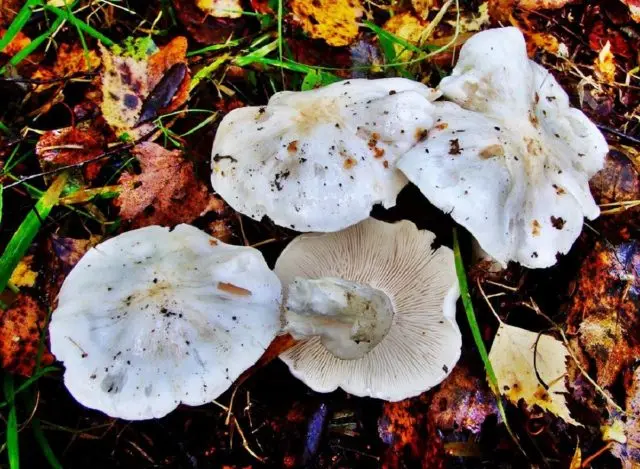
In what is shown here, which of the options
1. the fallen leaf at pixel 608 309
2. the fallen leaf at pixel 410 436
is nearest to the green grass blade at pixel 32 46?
the fallen leaf at pixel 410 436

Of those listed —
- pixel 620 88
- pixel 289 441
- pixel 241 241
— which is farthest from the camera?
pixel 620 88

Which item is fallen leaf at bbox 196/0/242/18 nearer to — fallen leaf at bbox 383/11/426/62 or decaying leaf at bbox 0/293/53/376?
fallen leaf at bbox 383/11/426/62

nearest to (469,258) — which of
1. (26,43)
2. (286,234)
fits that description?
(286,234)

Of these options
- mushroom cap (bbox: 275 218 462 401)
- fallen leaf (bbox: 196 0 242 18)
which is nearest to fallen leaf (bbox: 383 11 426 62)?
fallen leaf (bbox: 196 0 242 18)

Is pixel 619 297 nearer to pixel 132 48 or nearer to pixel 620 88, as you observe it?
pixel 620 88

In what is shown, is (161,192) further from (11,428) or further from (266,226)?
(11,428)

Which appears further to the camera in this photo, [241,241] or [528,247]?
[241,241]

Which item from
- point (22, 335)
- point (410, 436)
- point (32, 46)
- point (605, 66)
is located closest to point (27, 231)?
point (22, 335)
